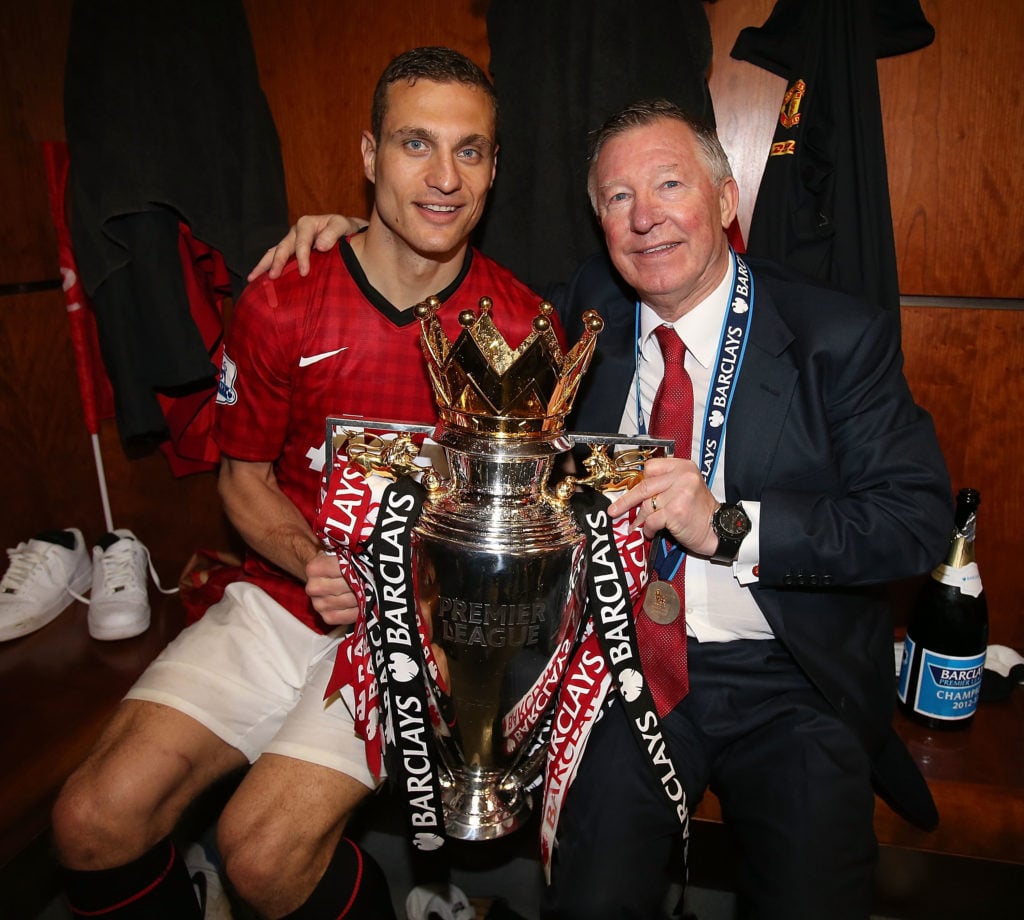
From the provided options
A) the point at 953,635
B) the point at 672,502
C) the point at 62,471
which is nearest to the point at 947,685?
the point at 953,635

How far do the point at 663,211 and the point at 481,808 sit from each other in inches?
38.3

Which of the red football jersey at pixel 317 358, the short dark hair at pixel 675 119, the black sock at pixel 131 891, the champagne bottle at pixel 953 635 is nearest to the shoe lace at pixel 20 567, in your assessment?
the red football jersey at pixel 317 358

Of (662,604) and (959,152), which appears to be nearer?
(662,604)

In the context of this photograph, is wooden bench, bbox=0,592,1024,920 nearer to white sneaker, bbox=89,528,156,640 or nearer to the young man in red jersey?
white sneaker, bbox=89,528,156,640

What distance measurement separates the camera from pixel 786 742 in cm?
124

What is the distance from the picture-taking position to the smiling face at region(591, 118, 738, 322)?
1317 millimetres

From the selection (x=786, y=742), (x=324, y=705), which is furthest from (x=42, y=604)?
(x=786, y=742)

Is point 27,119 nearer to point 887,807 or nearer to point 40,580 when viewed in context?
point 40,580

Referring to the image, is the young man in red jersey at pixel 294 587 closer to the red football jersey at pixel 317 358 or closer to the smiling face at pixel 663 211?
the red football jersey at pixel 317 358

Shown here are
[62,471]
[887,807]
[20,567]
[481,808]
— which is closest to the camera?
[481,808]

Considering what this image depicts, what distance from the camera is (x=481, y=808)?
108cm

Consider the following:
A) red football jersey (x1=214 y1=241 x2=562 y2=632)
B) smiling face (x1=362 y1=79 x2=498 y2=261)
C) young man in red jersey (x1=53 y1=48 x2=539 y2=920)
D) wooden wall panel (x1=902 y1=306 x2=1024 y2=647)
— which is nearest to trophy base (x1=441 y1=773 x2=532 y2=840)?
young man in red jersey (x1=53 y1=48 x2=539 y2=920)

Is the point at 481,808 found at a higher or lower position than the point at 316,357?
lower

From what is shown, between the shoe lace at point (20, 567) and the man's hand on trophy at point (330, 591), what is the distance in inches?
45.4
